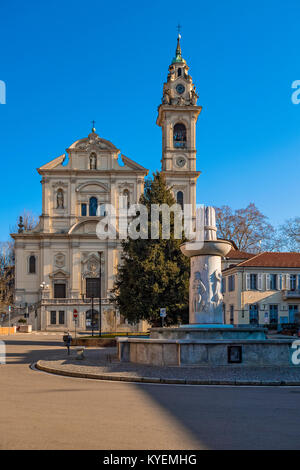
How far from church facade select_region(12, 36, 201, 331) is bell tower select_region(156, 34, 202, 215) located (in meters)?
0.12

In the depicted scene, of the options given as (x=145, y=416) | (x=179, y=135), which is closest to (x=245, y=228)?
(x=179, y=135)

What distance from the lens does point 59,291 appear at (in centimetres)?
6725

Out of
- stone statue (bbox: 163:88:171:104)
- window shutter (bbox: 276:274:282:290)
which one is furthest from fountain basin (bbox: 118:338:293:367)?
stone statue (bbox: 163:88:171:104)

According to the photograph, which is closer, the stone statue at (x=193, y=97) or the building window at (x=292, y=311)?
the building window at (x=292, y=311)

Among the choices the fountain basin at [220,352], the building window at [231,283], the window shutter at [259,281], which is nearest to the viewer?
the fountain basin at [220,352]

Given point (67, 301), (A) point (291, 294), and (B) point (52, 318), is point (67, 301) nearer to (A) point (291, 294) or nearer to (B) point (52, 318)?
(B) point (52, 318)

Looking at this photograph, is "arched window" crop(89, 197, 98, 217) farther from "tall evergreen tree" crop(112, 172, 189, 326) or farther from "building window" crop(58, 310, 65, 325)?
"tall evergreen tree" crop(112, 172, 189, 326)

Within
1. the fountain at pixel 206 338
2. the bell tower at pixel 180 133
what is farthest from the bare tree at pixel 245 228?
the fountain at pixel 206 338

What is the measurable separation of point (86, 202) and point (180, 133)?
14.8m

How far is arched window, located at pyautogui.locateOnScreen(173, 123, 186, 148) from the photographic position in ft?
228

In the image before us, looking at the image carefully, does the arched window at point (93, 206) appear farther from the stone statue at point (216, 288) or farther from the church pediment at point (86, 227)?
the stone statue at point (216, 288)

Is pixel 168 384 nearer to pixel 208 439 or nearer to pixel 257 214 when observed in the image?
pixel 208 439

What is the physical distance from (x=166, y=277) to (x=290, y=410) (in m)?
23.2

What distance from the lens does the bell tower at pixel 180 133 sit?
6800 centimetres
